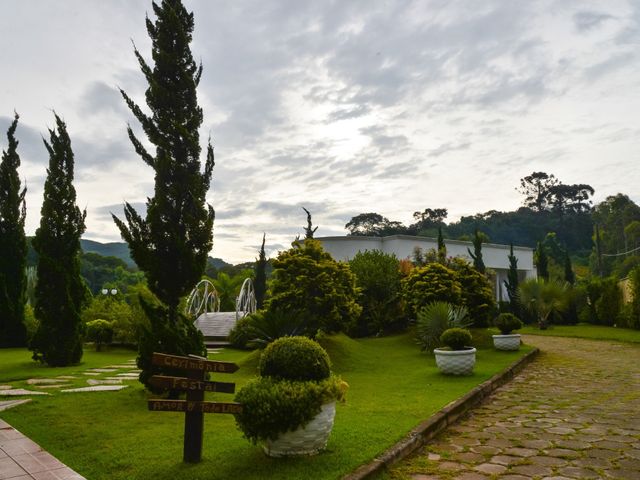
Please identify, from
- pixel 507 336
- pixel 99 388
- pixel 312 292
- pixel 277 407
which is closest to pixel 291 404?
pixel 277 407

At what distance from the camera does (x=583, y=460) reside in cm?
449

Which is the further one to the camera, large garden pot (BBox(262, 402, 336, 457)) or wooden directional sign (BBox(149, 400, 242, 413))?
large garden pot (BBox(262, 402, 336, 457))

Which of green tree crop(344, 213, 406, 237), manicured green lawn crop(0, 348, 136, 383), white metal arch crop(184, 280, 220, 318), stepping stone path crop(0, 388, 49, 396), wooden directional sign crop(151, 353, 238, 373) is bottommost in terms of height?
manicured green lawn crop(0, 348, 136, 383)

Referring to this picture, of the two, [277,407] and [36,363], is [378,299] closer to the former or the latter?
[36,363]

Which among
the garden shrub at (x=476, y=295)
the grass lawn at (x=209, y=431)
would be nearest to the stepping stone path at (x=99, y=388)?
the grass lawn at (x=209, y=431)

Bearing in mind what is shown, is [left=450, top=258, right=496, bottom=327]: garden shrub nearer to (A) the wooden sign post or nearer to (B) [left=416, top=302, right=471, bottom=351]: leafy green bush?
(B) [left=416, top=302, right=471, bottom=351]: leafy green bush

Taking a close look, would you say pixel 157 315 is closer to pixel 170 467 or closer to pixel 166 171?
pixel 166 171

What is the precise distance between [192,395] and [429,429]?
9.18ft

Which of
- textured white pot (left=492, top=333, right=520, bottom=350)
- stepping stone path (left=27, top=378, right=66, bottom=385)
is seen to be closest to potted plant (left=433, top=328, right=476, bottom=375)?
textured white pot (left=492, top=333, right=520, bottom=350)

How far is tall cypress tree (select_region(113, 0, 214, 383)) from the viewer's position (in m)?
7.64

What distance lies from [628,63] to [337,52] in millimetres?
5845

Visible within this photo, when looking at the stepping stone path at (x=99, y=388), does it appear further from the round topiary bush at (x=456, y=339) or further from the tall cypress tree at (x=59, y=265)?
the round topiary bush at (x=456, y=339)

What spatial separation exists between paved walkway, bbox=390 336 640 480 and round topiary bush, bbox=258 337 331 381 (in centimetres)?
114

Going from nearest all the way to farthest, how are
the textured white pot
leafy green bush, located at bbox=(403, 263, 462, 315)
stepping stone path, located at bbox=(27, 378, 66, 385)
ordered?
stepping stone path, located at bbox=(27, 378, 66, 385), the textured white pot, leafy green bush, located at bbox=(403, 263, 462, 315)
